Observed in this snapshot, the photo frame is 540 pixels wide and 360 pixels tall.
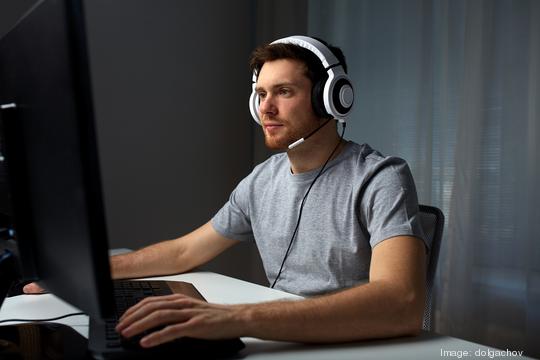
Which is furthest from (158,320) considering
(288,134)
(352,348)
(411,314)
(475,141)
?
(475,141)

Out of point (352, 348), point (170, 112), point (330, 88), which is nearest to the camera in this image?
point (352, 348)

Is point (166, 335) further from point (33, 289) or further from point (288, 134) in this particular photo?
point (288, 134)

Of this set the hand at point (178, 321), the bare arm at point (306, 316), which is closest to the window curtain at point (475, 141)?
the bare arm at point (306, 316)

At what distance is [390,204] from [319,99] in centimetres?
39

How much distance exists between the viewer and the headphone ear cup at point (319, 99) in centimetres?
142

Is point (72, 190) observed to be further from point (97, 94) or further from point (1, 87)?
point (97, 94)

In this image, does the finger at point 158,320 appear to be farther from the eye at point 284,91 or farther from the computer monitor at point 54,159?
the eye at point 284,91

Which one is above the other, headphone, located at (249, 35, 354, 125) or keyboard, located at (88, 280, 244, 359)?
headphone, located at (249, 35, 354, 125)

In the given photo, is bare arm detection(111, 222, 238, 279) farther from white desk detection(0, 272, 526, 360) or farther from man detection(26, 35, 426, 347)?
white desk detection(0, 272, 526, 360)

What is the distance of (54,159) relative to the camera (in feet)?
1.97

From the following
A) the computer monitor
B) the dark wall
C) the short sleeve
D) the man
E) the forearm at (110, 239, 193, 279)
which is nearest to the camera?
the computer monitor

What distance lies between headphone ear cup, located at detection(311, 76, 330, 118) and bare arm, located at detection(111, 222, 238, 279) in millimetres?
447

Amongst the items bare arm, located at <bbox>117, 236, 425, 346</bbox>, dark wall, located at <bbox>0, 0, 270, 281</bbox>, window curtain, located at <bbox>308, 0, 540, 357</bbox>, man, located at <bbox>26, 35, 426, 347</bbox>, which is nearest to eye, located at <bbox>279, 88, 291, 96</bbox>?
man, located at <bbox>26, 35, 426, 347</bbox>

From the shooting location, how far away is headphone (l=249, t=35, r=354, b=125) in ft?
4.55
